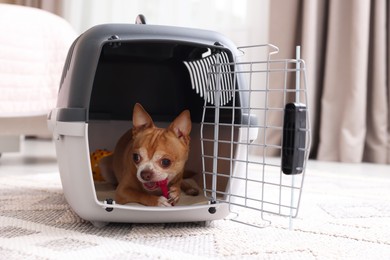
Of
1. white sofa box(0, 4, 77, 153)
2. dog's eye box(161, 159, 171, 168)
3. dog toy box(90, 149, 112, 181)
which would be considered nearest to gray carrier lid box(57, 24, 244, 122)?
dog toy box(90, 149, 112, 181)

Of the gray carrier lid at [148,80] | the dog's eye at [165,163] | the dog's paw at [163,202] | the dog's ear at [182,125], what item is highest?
the gray carrier lid at [148,80]

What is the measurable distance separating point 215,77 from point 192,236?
366 mm

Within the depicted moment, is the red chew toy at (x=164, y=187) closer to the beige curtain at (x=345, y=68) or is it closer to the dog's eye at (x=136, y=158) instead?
the dog's eye at (x=136, y=158)

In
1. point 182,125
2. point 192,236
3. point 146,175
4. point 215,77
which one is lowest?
point 192,236

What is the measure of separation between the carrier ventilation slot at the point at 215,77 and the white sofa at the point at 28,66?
1015mm

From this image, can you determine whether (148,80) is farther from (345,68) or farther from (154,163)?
(345,68)

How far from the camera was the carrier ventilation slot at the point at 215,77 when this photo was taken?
1057mm

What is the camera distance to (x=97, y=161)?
1447 mm

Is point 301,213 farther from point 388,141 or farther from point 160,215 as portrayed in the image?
point 388,141

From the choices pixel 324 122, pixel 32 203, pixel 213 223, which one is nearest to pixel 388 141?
pixel 324 122

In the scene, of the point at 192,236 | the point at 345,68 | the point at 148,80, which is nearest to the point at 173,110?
the point at 148,80

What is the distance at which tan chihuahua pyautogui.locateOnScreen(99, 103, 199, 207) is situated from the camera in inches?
40.9

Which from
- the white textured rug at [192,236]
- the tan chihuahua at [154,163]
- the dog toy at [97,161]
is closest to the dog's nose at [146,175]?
the tan chihuahua at [154,163]

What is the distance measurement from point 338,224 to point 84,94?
641 millimetres
